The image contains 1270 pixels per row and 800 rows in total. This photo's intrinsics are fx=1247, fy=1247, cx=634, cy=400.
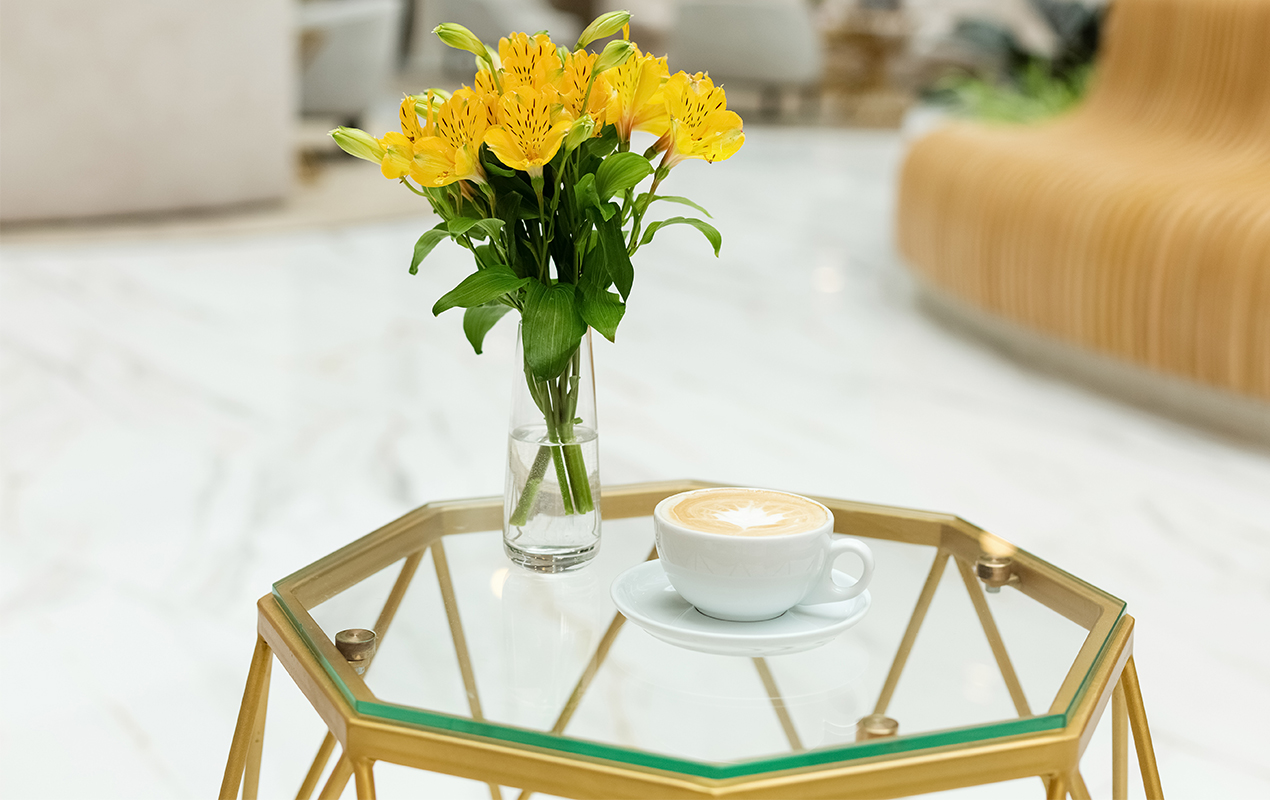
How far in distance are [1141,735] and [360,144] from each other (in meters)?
0.67

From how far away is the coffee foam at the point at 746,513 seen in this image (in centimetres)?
80

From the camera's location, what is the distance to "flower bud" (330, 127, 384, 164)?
797 millimetres

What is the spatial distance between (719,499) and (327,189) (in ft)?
14.6

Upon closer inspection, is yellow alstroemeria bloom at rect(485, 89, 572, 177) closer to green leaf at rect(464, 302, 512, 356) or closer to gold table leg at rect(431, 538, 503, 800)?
green leaf at rect(464, 302, 512, 356)

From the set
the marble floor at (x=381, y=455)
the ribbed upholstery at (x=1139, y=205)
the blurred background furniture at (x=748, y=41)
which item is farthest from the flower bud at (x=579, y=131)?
the blurred background furniture at (x=748, y=41)

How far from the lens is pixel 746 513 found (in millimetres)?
823

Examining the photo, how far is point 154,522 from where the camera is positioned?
1894mm

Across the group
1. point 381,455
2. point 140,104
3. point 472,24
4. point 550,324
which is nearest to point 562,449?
point 550,324

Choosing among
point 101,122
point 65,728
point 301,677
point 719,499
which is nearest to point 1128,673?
point 719,499

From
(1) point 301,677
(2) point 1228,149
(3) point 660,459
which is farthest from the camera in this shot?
(2) point 1228,149

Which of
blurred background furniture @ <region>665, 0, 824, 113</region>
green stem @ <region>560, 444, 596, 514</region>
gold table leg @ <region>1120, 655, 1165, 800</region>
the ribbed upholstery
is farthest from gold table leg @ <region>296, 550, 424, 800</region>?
blurred background furniture @ <region>665, 0, 824, 113</region>

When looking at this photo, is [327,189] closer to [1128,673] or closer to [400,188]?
[400,188]

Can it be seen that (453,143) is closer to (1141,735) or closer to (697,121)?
(697,121)

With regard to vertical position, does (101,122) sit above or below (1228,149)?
below
